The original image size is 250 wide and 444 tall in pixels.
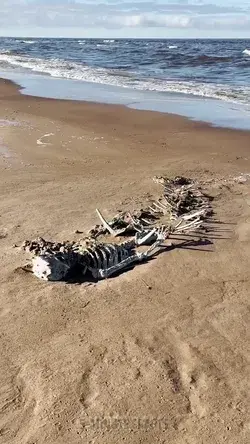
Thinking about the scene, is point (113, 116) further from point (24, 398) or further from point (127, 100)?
point (24, 398)

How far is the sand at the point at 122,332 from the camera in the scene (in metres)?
3.66

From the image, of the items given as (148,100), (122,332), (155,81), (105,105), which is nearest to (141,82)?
(155,81)

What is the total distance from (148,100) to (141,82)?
5.66 metres

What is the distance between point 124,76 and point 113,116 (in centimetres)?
1212

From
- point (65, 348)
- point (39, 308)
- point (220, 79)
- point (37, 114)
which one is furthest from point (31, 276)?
point (220, 79)

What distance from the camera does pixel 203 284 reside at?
5492 millimetres

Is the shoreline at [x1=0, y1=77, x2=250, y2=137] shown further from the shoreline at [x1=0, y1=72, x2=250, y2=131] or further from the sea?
the sea

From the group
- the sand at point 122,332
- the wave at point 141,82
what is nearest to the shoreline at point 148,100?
the wave at point 141,82

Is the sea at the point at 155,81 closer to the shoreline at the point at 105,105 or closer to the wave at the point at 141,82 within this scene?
the wave at the point at 141,82

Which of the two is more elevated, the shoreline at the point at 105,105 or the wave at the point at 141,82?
the shoreline at the point at 105,105

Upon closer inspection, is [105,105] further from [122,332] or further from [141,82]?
[122,332]

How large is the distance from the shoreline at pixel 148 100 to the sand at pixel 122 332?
20.6ft

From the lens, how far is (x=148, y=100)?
59.7 ft

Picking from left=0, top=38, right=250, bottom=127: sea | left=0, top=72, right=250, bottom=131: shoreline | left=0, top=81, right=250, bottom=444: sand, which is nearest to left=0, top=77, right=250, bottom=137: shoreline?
left=0, top=72, right=250, bottom=131: shoreline
